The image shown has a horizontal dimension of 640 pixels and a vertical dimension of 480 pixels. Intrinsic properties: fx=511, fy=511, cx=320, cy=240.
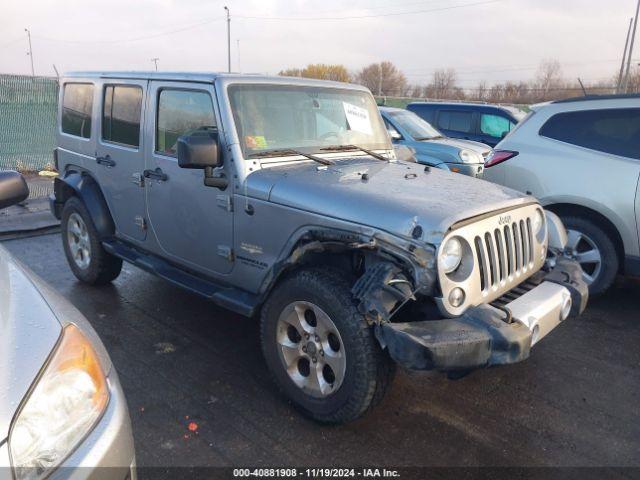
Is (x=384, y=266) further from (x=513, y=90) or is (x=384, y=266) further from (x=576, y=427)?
(x=513, y=90)

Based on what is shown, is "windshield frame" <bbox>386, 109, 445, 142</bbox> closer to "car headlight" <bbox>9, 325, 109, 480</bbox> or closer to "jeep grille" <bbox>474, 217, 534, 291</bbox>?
"jeep grille" <bbox>474, 217, 534, 291</bbox>

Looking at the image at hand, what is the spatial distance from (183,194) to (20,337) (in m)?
2.22

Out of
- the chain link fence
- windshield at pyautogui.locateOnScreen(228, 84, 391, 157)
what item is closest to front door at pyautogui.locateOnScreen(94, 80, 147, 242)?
windshield at pyautogui.locateOnScreen(228, 84, 391, 157)

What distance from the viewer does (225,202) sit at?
136 inches

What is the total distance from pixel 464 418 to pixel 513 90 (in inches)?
1668

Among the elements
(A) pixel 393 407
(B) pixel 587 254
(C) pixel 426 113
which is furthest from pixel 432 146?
(A) pixel 393 407

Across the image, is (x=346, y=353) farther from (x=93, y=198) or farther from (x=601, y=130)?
(x=601, y=130)

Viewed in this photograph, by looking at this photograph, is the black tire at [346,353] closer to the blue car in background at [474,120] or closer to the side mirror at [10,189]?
the side mirror at [10,189]

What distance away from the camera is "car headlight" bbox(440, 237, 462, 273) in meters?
2.62

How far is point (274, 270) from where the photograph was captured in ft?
10.2

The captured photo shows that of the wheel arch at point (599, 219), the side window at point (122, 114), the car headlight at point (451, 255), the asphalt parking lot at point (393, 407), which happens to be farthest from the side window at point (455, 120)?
the car headlight at point (451, 255)

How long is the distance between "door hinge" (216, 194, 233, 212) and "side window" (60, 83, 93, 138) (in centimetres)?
212

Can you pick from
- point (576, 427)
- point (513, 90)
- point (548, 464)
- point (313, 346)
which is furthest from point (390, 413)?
point (513, 90)

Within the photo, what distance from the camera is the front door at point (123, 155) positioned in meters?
4.23
